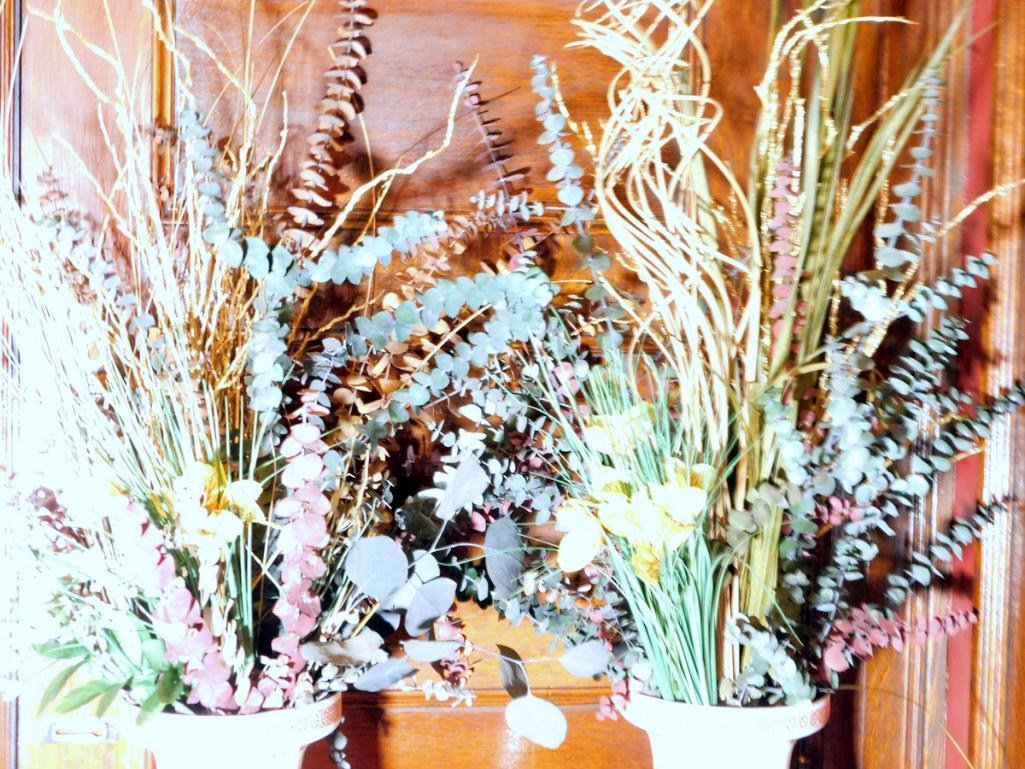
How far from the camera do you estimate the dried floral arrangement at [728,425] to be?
0.75 m

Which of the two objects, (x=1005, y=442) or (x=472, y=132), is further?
(x=472, y=132)

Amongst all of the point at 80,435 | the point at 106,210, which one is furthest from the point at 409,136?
the point at 80,435

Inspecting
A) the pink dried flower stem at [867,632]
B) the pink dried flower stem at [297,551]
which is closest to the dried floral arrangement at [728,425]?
the pink dried flower stem at [867,632]

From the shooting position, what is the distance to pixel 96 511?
727 millimetres

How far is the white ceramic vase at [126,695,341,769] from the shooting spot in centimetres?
71

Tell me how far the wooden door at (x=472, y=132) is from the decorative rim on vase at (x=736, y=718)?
0.25 m

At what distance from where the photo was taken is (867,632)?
0.79 metres

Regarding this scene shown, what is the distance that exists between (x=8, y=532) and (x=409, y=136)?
1.82 feet

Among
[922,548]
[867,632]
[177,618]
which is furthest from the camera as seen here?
[922,548]

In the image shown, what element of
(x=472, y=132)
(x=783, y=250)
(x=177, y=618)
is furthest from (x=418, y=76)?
(x=177, y=618)

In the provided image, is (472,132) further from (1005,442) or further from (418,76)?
(1005,442)

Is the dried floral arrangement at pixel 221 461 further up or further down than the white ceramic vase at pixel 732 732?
further up

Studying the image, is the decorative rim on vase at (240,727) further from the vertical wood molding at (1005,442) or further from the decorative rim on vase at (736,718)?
the vertical wood molding at (1005,442)

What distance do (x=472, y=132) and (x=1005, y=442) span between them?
63cm
